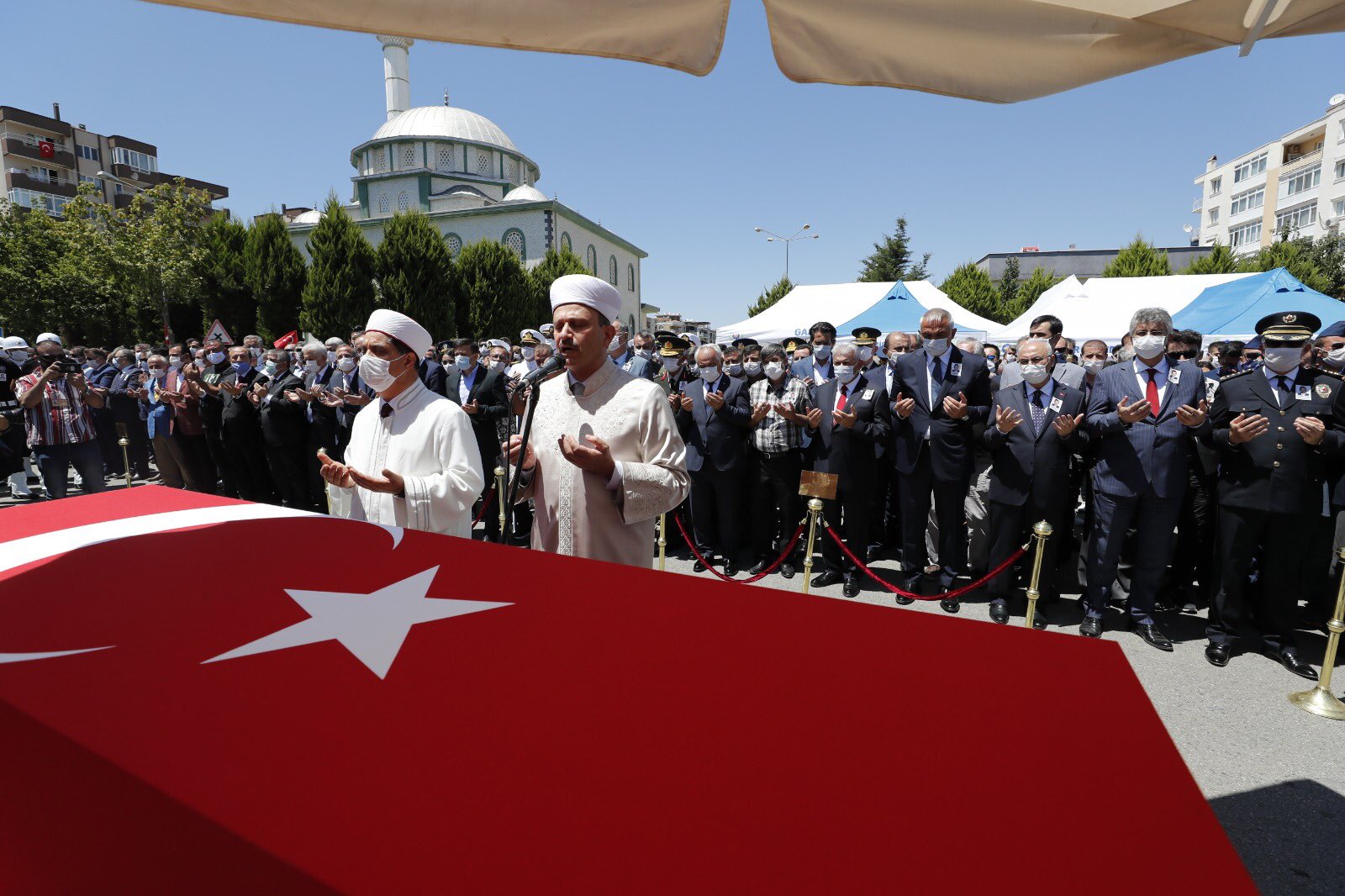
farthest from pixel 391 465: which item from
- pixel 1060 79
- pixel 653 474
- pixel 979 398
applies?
pixel 979 398

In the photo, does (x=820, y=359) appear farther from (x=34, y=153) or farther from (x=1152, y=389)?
(x=34, y=153)

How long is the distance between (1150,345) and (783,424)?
3075 mm

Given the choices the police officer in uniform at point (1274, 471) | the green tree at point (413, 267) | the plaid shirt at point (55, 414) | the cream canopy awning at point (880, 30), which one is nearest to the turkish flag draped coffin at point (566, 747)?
the cream canopy awning at point (880, 30)

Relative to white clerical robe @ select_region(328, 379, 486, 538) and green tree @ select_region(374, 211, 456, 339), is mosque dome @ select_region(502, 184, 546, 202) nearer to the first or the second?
green tree @ select_region(374, 211, 456, 339)

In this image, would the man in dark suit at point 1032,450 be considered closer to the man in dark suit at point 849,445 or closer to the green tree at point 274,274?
the man in dark suit at point 849,445

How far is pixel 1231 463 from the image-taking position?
4785mm

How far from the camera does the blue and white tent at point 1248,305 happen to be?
1192cm

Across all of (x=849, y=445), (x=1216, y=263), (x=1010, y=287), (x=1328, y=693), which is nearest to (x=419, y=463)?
(x=849, y=445)

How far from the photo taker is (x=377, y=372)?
3.29 metres

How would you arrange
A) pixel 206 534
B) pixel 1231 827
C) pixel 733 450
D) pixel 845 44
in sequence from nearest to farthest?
1. pixel 845 44
2. pixel 206 534
3. pixel 1231 827
4. pixel 733 450

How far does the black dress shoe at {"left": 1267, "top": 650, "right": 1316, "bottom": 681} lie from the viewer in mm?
4582

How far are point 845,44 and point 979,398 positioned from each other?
4570mm

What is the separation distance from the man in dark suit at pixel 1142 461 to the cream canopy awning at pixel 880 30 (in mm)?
3592

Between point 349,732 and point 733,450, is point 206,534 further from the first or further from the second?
point 733,450
